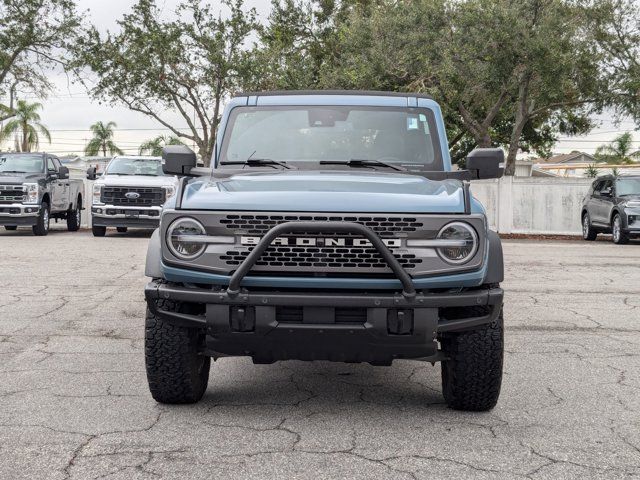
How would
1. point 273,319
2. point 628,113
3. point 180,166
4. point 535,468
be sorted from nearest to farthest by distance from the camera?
point 535,468, point 273,319, point 180,166, point 628,113

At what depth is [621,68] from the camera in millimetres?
28875

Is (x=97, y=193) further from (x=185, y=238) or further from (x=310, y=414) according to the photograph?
(x=185, y=238)

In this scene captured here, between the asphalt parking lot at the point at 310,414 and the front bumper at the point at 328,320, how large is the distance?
48 cm

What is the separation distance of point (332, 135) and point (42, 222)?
54.6 ft

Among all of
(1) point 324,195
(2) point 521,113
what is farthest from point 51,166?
(1) point 324,195

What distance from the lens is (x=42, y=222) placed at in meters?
21.6

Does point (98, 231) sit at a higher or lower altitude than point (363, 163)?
lower

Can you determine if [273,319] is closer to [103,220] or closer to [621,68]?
[103,220]

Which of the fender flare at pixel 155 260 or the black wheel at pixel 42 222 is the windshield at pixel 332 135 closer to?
the fender flare at pixel 155 260

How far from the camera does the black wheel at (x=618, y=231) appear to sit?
70.8 feet

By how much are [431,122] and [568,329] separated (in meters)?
3.08

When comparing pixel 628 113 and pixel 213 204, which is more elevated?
pixel 628 113

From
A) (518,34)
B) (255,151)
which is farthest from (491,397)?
(518,34)

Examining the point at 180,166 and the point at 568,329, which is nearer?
the point at 180,166
